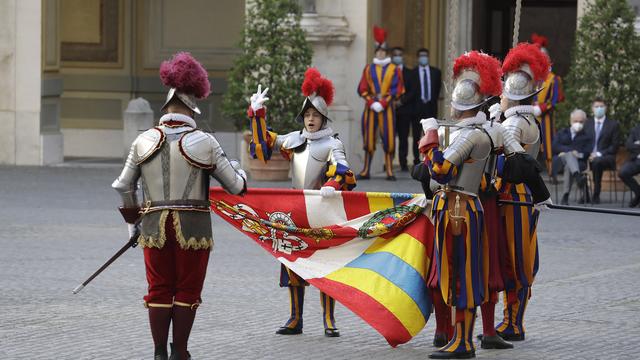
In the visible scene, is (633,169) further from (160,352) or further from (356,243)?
(160,352)

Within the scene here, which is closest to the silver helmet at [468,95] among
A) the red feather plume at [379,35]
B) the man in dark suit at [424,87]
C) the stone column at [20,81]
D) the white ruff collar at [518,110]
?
the white ruff collar at [518,110]

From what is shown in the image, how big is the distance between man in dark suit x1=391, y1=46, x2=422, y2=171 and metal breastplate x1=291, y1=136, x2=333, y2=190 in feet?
43.7

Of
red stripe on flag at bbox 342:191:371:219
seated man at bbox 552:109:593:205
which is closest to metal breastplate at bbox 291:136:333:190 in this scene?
red stripe on flag at bbox 342:191:371:219

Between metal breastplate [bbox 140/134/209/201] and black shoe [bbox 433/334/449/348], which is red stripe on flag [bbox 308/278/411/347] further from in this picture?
metal breastplate [bbox 140/134/209/201]

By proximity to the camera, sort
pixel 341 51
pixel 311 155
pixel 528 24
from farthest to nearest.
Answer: pixel 528 24
pixel 341 51
pixel 311 155

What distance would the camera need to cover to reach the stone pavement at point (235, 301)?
9.34 metres

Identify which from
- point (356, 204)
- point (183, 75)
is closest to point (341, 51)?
point (356, 204)

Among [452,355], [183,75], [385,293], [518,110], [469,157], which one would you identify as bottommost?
[452,355]

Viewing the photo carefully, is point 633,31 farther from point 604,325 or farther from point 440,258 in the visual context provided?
point 440,258

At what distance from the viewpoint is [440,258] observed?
9.16 metres

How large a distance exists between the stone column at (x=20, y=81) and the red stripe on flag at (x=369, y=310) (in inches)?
577

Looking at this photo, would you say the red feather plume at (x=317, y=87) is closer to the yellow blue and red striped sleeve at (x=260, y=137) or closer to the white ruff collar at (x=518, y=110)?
the yellow blue and red striped sleeve at (x=260, y=137)

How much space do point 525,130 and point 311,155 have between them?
1374 mm

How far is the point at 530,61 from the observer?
392 inches
